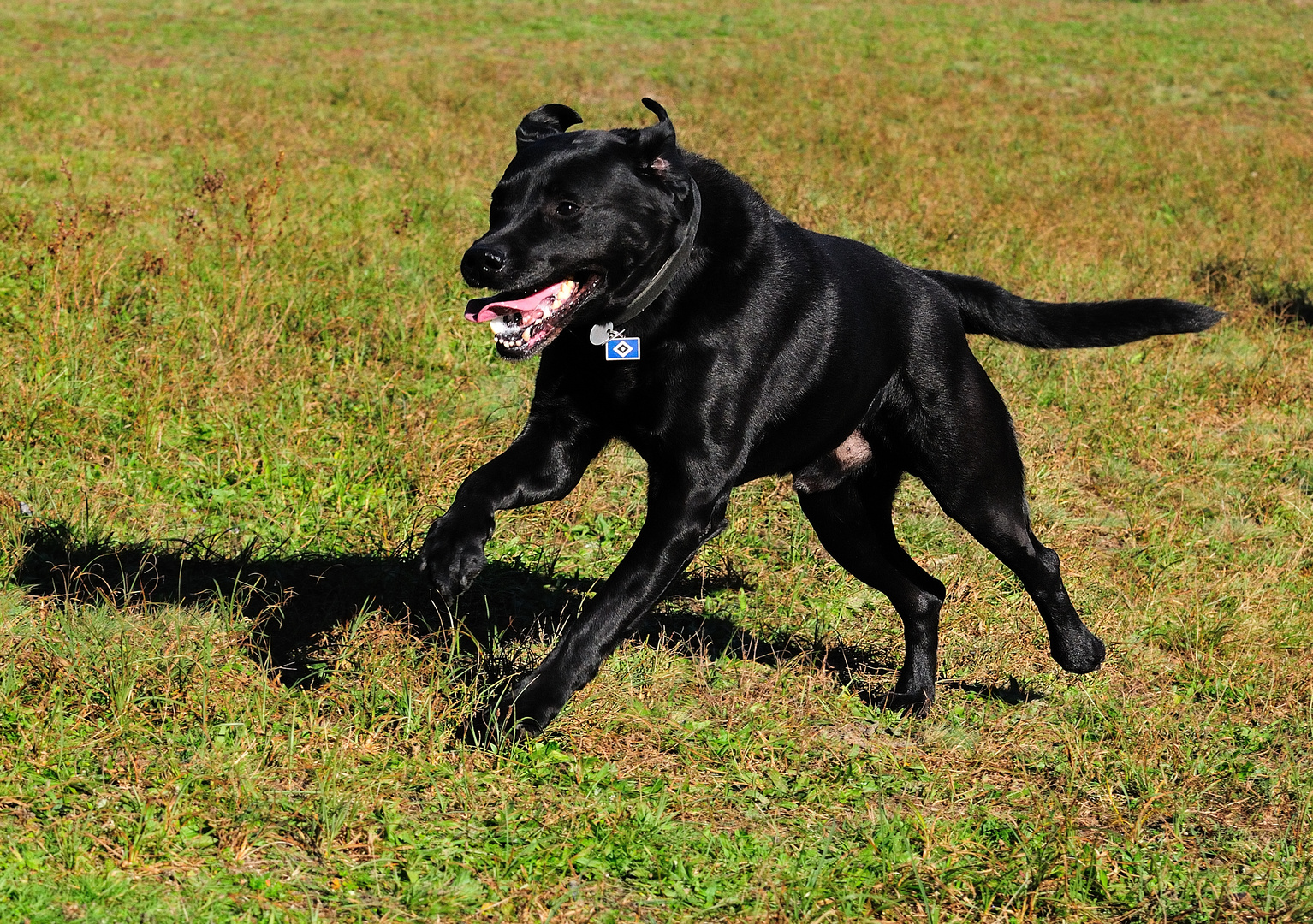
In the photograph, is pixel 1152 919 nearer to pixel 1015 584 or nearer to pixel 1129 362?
pixel 1015 584

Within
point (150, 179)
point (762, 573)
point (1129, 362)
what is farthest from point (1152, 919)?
point (150, 179)

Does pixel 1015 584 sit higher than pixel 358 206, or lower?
lower

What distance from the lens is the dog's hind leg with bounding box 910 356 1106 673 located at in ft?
12.9

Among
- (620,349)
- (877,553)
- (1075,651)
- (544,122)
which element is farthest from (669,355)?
(1075,651)

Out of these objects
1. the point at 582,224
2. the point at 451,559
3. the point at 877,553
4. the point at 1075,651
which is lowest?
the point at 1075,651

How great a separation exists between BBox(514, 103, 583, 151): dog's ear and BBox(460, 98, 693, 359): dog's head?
10.3 inches

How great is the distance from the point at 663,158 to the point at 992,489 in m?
1.52

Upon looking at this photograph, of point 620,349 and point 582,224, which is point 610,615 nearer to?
point 620,349

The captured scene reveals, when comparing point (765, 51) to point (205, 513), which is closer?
point (205, 513)

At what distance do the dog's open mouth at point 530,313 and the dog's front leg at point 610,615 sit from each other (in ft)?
1.73

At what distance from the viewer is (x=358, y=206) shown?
833cm

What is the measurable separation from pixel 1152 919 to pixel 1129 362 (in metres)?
4.81

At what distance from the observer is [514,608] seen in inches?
174

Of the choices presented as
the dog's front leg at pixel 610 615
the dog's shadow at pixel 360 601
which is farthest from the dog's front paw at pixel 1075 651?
the dog's front leg at pixel 610 615
